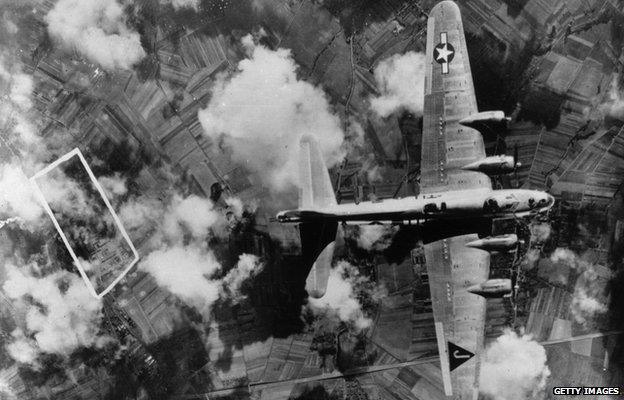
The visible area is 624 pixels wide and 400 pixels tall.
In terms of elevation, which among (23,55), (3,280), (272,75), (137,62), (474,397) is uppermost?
(23,55)

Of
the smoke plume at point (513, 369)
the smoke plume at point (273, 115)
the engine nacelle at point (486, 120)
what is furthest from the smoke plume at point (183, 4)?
the smoke plume at point (513, 369)

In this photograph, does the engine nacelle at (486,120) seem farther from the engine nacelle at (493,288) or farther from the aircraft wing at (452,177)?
the engine nacelle at (493,288)

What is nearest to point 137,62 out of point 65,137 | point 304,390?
point 65,137

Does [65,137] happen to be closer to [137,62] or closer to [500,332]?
[137,62]

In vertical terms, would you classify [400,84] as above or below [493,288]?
above

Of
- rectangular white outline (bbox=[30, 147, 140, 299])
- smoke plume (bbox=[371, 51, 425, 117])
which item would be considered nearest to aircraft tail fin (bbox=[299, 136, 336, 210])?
smoke plume (bbox=[371, 51, 425, 117])

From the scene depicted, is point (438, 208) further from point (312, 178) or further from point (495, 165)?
point (312, 178)

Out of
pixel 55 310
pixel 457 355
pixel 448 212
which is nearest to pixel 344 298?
pixel 457 355
